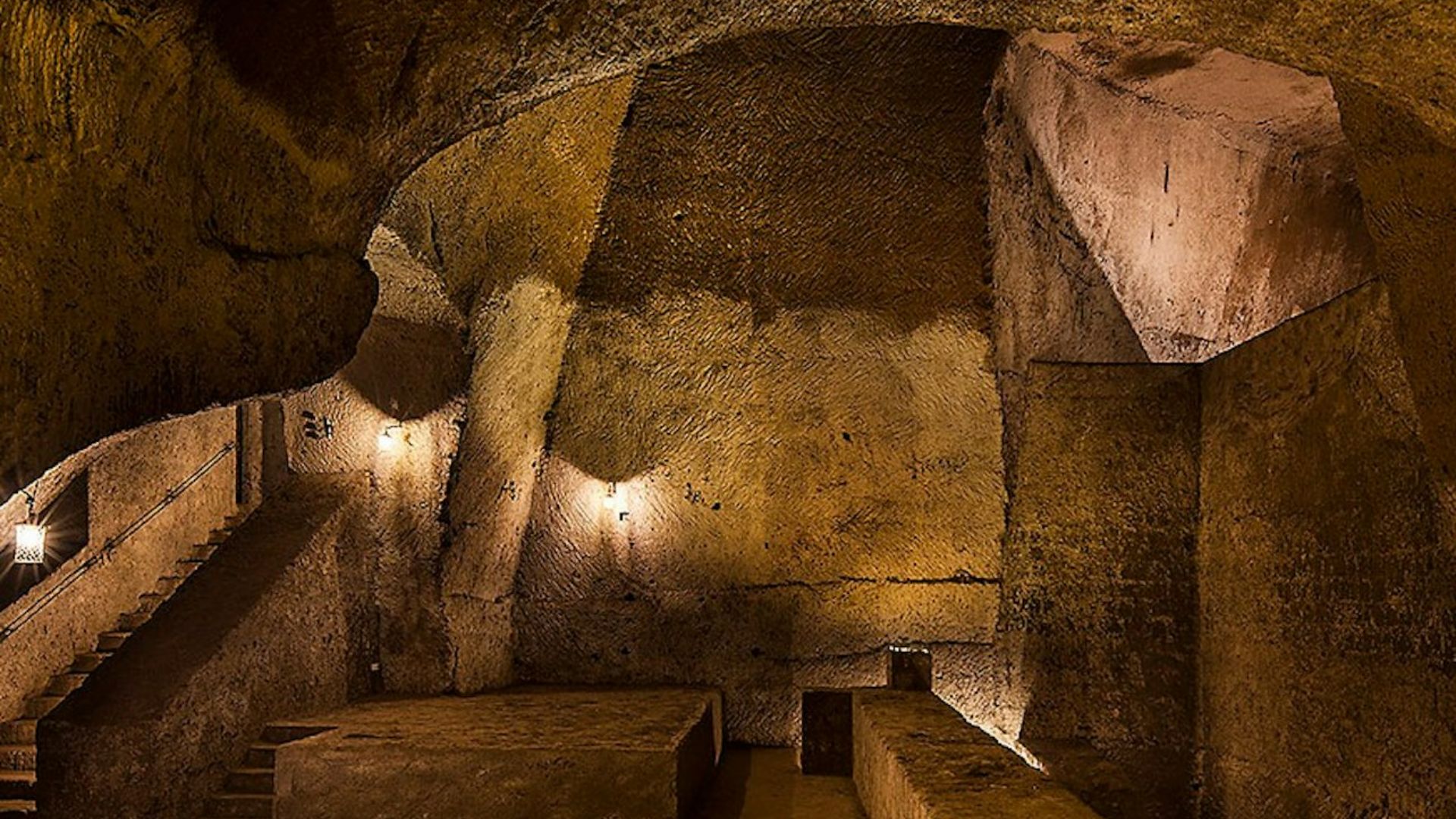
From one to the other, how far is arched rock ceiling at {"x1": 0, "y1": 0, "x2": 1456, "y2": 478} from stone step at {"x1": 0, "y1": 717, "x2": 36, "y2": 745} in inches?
196

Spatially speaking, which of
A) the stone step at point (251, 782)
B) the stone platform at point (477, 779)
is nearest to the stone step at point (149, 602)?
the stone step at point (251, 782)

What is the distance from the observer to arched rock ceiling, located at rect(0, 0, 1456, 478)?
2051 millimetres

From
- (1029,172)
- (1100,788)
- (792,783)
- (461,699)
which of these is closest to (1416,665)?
(1100,788)

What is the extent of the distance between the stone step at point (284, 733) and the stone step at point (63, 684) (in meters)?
1.47

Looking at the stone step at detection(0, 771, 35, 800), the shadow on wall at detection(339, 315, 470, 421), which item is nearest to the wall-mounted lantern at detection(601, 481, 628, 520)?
the shadow on wall at detection(339, 315, 470, 421)

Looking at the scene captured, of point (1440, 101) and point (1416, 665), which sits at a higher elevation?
point (1440, 101)

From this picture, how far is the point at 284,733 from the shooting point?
6.39 meters

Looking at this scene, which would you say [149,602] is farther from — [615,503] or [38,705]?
[615,503]

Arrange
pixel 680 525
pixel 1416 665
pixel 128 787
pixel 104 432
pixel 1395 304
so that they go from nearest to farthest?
pixel 104 432 < pixel 1395 304 < pixel 1416 665 < pixel 128 787 < pixel 680 525

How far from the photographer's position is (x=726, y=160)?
24.5 feet

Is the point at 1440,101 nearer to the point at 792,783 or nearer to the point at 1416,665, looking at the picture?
the point at 1416,665

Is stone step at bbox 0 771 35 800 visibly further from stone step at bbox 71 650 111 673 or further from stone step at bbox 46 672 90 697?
stone step at bbox 71 650 111 673

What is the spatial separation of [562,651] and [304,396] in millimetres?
2769

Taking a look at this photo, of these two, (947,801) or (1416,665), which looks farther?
(1416,665)
